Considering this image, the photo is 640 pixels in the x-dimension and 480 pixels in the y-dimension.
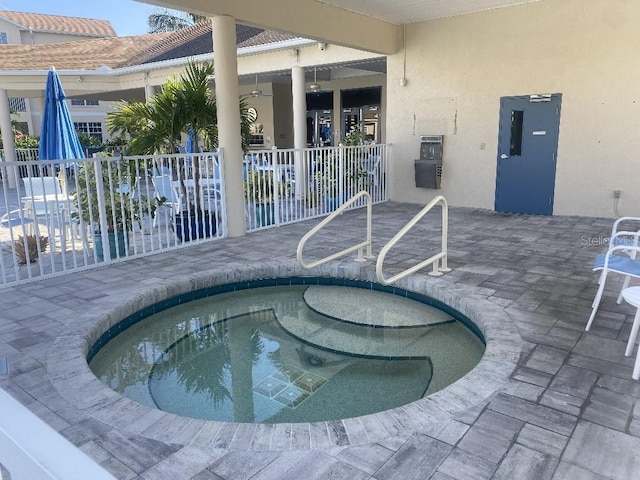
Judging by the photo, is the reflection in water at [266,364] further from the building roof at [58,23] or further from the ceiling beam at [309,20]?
the building roof at [58,23]

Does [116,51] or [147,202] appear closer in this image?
[147,202]

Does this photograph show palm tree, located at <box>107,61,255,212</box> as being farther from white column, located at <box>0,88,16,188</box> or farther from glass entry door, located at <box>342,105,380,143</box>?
white column, located at <box>0,88,16,188</box>

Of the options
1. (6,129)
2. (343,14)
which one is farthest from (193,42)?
(343,14)

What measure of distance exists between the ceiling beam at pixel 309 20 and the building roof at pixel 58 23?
28790 mm

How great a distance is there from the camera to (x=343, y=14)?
781cm

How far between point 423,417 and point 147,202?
Result: 4554mm

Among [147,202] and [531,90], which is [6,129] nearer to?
[147,202]

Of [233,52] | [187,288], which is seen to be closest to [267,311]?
[187,288]

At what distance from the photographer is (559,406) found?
2.52 metres

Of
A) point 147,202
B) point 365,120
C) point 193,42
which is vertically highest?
point 193,42

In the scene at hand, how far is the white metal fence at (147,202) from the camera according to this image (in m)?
5.15

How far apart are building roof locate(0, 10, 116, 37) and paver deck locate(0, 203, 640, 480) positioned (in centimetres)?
3244

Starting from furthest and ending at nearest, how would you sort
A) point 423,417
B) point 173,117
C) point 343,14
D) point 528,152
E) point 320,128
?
point 320,128 → point 528,152 → point 343,14 → point 173,117 → point 423,417

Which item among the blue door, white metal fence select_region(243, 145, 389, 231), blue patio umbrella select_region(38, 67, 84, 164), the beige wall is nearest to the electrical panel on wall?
the beige wall
